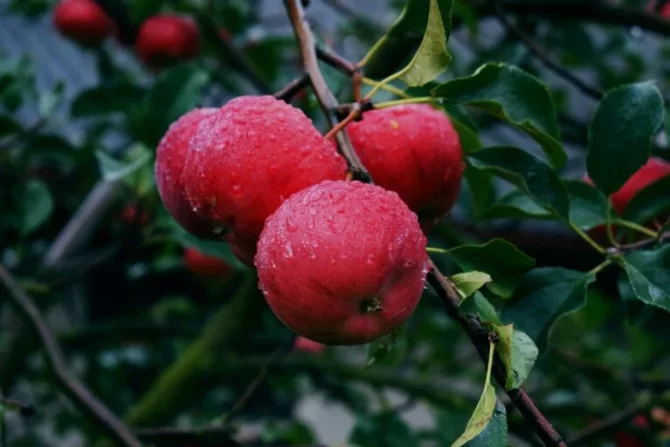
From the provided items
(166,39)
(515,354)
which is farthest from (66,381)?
(166,39)

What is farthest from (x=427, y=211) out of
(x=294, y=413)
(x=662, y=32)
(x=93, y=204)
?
(x=294, y=413)

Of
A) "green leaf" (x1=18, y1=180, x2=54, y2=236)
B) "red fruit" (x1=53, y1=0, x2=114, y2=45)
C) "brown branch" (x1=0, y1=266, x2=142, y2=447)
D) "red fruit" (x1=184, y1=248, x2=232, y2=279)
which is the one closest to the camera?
"brown branch" (x1=0, y1=266, x2=142, y2=447)

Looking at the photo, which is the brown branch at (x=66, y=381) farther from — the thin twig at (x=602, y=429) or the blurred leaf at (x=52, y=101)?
the thin twig at (x=602, y=429)

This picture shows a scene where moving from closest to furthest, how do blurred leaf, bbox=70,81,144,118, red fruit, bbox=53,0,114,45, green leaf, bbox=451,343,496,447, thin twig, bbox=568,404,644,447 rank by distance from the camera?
green leaf, bbox=451,343,496,447 < thin twig, bbox=568,404,644,447 < blurred leaf, bbox=70,81,144,118 < red fruit, bbox=53,0,114,45

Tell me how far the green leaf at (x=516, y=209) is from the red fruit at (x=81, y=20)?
1.31m

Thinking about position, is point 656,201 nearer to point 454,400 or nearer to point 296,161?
point 296,161

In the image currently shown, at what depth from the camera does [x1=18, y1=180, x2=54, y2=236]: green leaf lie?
3.79 ft

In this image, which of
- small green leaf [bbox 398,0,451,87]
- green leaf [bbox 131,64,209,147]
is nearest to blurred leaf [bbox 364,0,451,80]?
small green leaf [bbox 398,0,451,87]

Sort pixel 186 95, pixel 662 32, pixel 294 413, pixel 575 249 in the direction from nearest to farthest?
1. pixel 186 95
2. pixel 662 32
3. pixel 575 249
4. pixel 294 413

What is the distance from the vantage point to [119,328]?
1460mm

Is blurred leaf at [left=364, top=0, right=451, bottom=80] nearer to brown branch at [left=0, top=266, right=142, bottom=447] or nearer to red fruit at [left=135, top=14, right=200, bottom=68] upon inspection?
brown branch at [left=0, top=266, right=142, bottom=447]

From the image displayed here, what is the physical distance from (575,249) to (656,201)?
1.44 meters

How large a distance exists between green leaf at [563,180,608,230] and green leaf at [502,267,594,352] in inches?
4.4

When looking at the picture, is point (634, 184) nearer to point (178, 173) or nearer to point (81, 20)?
point (178, 173)
